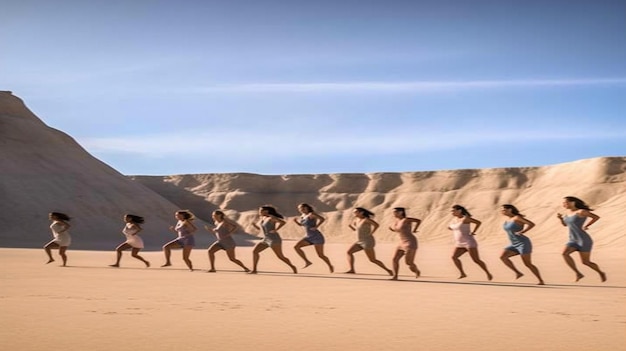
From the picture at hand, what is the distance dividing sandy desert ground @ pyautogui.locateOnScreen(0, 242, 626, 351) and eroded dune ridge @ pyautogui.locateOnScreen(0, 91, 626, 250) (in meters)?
26.5

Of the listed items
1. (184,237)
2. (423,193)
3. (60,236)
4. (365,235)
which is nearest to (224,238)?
(184,237)

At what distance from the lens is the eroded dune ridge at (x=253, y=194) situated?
46.6m

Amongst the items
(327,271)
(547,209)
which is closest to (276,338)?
(327,271)

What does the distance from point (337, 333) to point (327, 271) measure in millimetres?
10930

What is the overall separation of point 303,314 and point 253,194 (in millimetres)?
90502

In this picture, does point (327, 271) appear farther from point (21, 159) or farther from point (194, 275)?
point (21, 159)

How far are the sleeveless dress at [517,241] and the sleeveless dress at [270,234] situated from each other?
5.30 meters

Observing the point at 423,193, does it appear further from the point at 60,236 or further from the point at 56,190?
the point at 60,236

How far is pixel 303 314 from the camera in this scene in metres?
8.93

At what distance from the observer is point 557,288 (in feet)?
44.0

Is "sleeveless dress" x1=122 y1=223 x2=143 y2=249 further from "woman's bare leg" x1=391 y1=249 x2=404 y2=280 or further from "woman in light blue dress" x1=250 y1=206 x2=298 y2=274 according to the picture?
"woman's bare leg" x1=391 y1=249 x2=404 y2=280

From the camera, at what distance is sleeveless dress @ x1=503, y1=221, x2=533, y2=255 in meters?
14.5

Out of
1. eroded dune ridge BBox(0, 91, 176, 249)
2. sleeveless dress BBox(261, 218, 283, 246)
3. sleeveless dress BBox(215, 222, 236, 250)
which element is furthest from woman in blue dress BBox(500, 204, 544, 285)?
eroded dune ridge BBox(0, 91, 176, 249)

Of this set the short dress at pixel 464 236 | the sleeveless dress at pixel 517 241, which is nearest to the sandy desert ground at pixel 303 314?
the sleeveless dress at pixel 517 241
